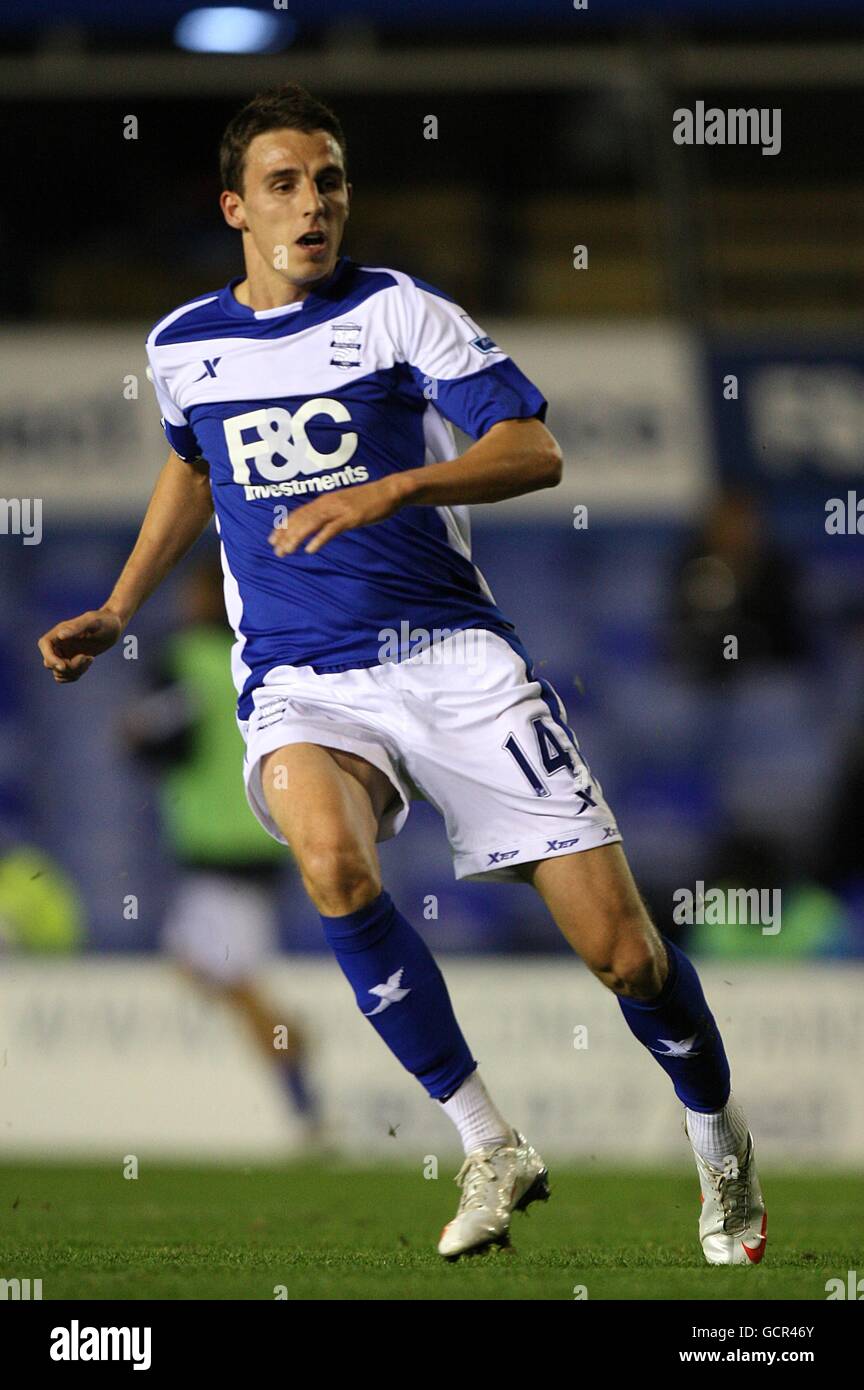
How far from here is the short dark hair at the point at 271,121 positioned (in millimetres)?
4137

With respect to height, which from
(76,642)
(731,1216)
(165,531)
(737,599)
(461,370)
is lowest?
(731,1216)

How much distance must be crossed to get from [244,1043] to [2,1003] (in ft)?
3.25

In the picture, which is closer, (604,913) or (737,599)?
(604,913)

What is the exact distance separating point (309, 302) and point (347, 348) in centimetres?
16

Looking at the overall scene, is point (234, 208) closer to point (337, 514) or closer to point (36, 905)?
point (337, 514)

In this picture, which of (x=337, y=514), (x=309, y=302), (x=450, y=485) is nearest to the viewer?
(x=337, y=514)

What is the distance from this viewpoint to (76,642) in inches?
162

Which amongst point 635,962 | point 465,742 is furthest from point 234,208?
point 635,962

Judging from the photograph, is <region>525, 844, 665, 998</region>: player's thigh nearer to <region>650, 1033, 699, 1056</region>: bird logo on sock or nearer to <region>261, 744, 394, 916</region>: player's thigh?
<region>650, 1033, 699, 1056</region>: bird logo on sock

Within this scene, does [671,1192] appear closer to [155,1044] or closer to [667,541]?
[155,1044]

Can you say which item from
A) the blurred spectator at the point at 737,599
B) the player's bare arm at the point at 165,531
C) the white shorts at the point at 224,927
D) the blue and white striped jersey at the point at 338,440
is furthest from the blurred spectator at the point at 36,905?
the blue and white striped jersey at the point at 338,440

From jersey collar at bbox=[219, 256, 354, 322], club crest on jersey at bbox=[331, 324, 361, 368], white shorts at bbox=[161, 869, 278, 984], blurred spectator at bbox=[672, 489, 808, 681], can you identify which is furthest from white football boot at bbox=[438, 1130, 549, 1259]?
blurred spectator at bbox=[672, 489, 808, 681]

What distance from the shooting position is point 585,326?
9984mm

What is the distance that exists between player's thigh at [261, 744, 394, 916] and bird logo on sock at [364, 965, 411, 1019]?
0.18 meters
